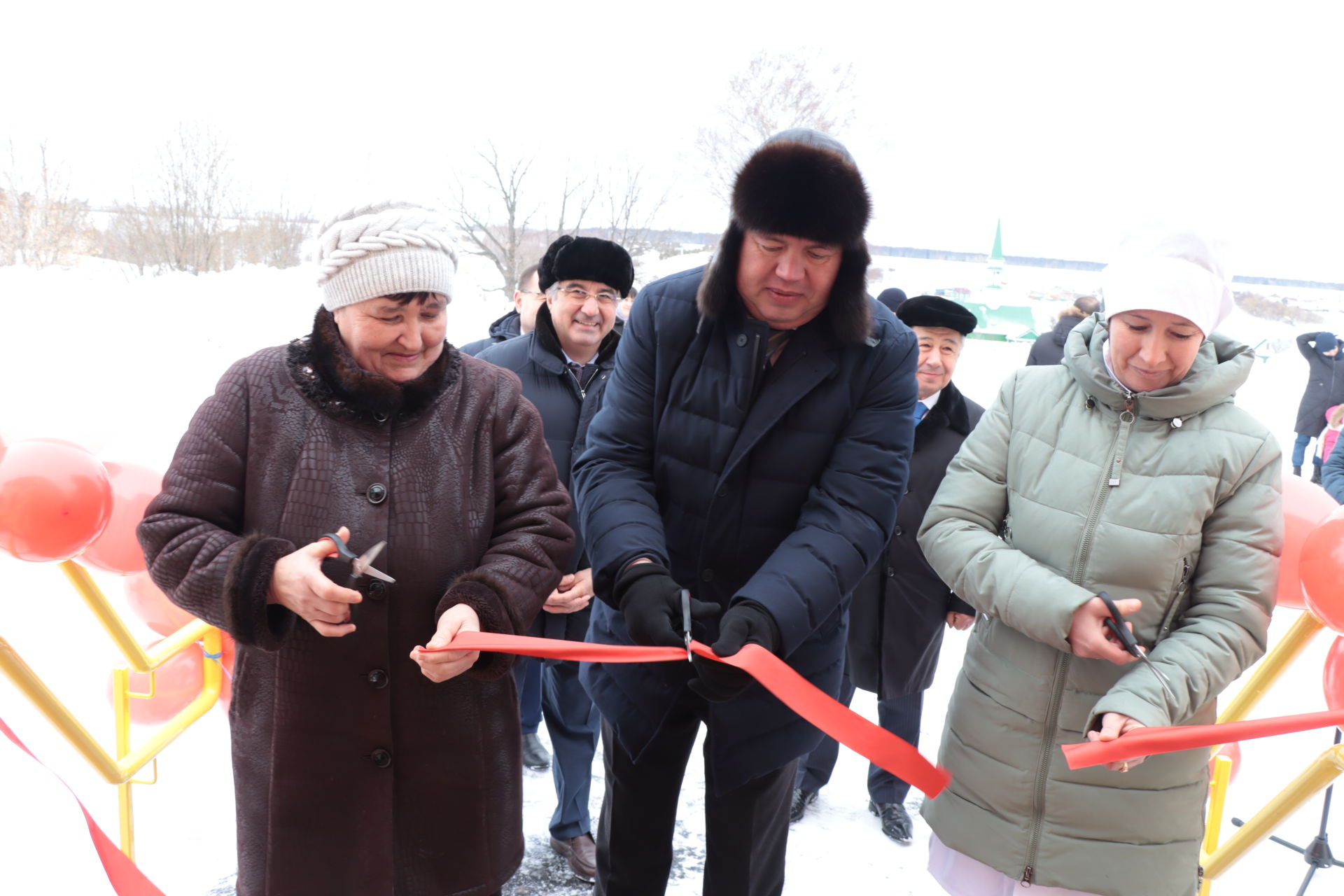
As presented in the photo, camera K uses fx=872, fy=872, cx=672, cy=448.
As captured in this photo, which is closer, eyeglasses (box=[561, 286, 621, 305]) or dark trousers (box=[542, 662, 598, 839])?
dark trousers (box=[542, 662, 598, 839])

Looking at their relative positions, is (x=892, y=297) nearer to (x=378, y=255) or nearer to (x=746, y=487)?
(x=746, y=487)

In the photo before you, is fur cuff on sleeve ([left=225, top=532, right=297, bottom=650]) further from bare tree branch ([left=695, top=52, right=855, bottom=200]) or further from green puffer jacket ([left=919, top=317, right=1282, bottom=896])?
bare tree branch ([left=695, top=52, right=855, bottom=200])

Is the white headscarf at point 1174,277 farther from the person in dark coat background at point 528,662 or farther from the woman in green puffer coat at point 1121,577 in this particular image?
the person in dark coat background at point 528,662

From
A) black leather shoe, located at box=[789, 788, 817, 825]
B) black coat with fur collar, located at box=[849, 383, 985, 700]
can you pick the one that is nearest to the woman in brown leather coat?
black coat with fur collar, located at box=[849, 383, 985, 700]

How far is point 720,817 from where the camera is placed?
6.98 ft

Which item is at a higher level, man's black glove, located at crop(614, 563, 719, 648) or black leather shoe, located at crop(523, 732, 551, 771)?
man's black glove, located at crop(614, 563, 719, 648)

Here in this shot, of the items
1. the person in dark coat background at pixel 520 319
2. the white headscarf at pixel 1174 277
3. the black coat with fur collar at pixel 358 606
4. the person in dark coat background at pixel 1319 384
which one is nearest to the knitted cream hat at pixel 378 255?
the black coat with fur collar at pixel 358 606

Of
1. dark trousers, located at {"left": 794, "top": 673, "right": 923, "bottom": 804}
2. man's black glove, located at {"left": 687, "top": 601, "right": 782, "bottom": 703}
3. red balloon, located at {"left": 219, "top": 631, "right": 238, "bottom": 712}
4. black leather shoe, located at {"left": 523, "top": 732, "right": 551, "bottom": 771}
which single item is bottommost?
black leather shoe, located at {"left": 523, "top": 732, "right": 551, "bottom": 771}

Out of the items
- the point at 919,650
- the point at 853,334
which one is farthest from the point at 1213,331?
the point at 919,650

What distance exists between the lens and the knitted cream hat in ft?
5.94

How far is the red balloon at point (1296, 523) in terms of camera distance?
2.42m

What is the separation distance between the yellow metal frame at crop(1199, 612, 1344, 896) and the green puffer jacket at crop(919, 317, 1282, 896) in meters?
0.50

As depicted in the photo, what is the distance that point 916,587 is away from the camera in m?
3.41

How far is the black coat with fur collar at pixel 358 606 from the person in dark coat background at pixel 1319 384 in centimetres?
1172
